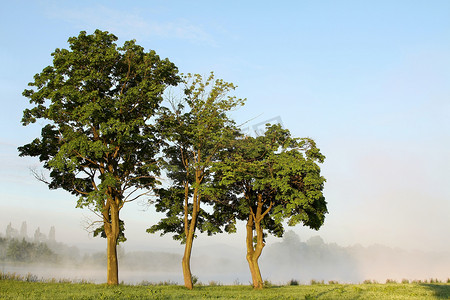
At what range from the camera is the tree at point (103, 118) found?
27.9m

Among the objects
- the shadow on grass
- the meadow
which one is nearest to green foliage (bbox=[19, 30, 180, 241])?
the meadow

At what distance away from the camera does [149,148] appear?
32.9 m

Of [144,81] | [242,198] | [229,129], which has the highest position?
[144,81]

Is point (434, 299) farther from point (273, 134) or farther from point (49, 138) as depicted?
point (49, 138)

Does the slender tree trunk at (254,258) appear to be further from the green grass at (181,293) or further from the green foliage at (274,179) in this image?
the green grass at (181,293)

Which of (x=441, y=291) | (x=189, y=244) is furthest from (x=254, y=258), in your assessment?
(x=441, y=291)

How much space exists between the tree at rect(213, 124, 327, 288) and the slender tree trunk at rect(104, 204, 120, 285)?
8.96 meters

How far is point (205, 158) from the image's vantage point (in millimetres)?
32781

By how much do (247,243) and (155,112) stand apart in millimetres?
14863

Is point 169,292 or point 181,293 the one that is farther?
point 169,292

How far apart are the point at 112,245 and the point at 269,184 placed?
47.4 feet

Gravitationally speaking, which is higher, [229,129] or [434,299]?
[229,129]

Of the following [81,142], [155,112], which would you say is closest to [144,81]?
[155,112]

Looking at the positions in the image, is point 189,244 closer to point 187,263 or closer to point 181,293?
point 187,263
